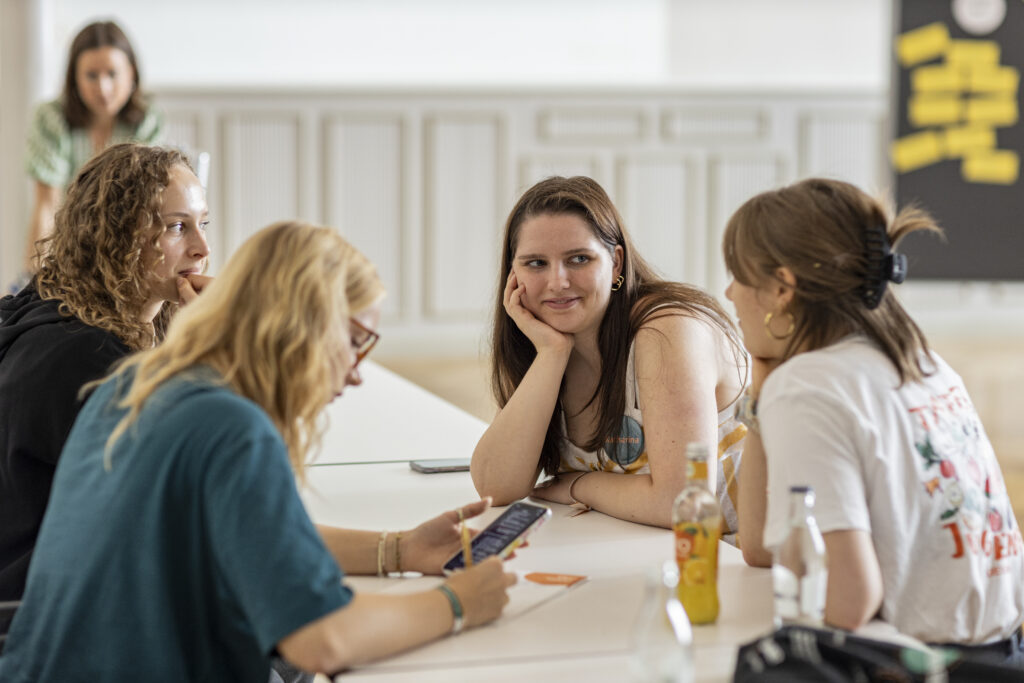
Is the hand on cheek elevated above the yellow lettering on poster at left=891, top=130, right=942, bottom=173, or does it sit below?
below

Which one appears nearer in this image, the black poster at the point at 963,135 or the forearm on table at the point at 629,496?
the forearm on table at the point at 629,496

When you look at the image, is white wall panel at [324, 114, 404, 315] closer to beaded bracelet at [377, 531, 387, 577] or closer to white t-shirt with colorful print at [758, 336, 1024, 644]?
beaded bracelet at [377, 531, 387, 577]

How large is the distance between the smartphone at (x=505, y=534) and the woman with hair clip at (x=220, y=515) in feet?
0.56

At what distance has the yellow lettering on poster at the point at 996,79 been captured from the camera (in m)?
5.50

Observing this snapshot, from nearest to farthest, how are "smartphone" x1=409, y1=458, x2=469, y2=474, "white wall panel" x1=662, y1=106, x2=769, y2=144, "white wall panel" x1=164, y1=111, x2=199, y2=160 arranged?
"smartphone" x1=409, y1=458, x2=469, y2=474 → "white wall panel" x1=164, y1=111, x2=199, y2=160 → "white wall panel" x1=662, y1=106, x2=769, y2=144

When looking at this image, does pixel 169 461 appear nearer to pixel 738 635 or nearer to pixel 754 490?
pixel 738 635

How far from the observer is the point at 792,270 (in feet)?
4.59

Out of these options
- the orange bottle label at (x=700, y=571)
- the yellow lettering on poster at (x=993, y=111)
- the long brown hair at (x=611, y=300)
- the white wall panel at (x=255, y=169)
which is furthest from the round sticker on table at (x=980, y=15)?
the orange bottle label at (x=700, y=571)

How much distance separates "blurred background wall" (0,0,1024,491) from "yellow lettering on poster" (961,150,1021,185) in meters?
1.16

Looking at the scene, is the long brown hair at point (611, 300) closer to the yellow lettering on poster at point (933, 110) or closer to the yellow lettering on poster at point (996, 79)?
the yellow lettering on poster at point (933, 110)

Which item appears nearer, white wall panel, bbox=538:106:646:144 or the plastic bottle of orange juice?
the plastic bottle of orange juice

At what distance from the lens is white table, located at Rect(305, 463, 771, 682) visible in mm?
1166

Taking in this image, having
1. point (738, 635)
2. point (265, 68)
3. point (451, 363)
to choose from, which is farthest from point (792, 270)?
point (265, 68)

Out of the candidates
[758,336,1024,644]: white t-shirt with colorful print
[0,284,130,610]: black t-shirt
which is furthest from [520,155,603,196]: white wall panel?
[758,336,1024,644]: white t-shirt with colorful print
